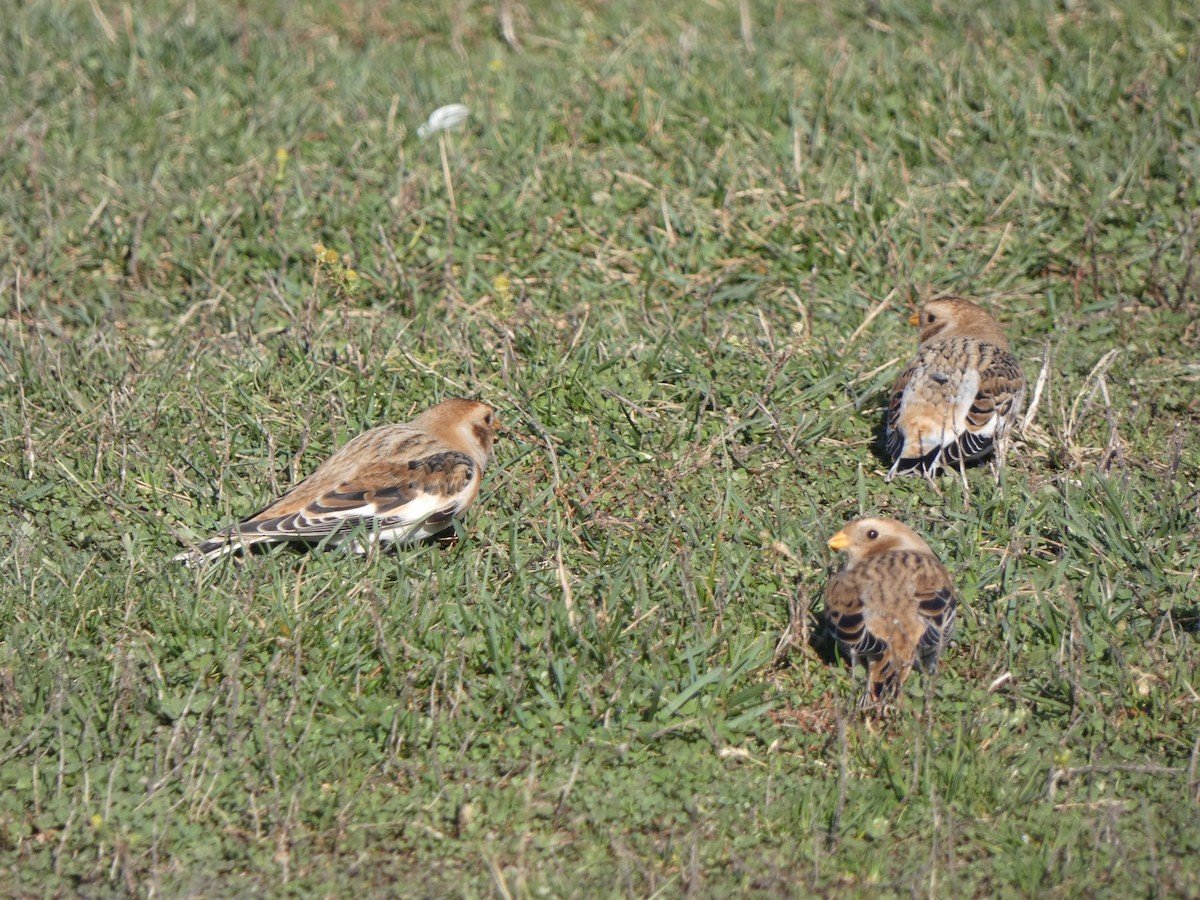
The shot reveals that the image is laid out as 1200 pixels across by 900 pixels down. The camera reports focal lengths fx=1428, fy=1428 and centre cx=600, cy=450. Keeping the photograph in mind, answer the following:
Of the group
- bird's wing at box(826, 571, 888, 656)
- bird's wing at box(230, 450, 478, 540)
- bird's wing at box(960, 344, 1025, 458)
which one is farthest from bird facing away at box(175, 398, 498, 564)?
bird's wing at box(960, 344, 1025, 458)

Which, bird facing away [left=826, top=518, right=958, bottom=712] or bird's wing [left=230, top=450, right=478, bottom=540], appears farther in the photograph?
bird's wing [left=230, top=450, right=478, bottom=540]

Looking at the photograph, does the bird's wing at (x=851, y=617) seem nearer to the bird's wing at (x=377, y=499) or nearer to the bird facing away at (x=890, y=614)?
the bird facing away at (x=890, y=614)

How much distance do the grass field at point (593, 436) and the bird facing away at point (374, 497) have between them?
14 cm

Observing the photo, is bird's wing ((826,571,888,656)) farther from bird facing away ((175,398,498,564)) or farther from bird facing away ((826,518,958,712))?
bird facing away ((175,398,498,564))

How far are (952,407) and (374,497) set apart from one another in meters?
2.60

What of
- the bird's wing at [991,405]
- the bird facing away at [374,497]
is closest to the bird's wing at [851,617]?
the bird's wing at [991,405]

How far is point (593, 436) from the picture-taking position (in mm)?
6699

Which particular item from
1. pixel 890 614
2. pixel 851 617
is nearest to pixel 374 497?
pixel 851 617

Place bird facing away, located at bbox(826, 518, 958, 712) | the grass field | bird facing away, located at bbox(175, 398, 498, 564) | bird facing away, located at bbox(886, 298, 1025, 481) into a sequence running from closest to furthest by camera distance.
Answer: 1. the grass field
2. bird facing away, located at bbox(826, 518, 958, 712)
3. bird facing away, located at bbox(175, 398, 498, 564)
4. bird facing away, located at bbox(886, 298, 1025, 481)

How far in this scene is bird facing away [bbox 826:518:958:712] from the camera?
510 cm

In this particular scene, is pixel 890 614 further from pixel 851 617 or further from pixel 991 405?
pixel 991 405

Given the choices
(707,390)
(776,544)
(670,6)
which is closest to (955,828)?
(776,544)

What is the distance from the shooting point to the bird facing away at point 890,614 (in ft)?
16.7

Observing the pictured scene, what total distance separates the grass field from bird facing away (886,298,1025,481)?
19 centimetres
